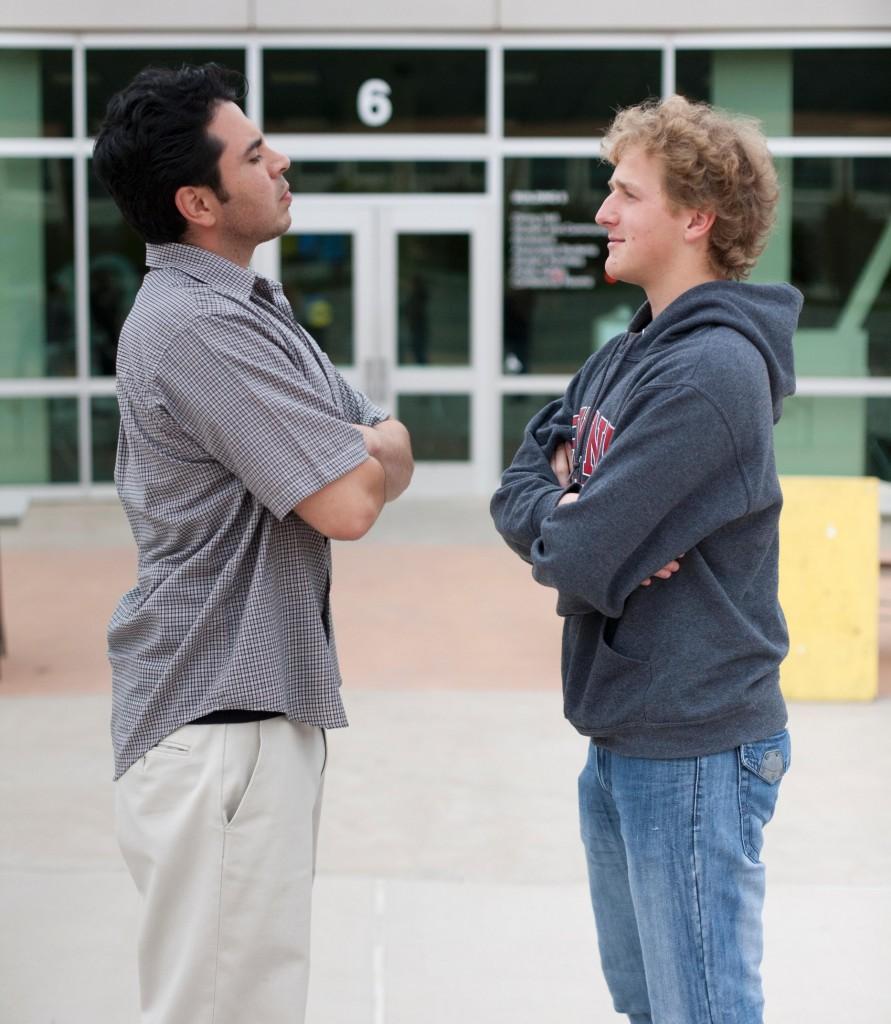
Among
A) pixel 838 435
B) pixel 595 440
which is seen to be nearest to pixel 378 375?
pixel 838 435

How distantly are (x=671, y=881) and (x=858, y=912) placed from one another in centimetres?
225

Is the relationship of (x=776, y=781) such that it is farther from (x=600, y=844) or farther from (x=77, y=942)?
(x=77, y=942)

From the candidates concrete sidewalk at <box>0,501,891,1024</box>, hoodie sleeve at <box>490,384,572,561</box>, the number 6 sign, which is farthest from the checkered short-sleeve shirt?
the number 6 sign

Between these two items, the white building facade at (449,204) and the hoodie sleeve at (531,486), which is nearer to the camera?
the hoodie sleeve at (531,486)

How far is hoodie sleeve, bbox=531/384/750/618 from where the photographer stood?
2369 mm

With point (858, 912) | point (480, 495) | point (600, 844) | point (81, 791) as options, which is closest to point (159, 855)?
point (600, 844)

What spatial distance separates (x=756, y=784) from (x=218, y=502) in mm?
1023

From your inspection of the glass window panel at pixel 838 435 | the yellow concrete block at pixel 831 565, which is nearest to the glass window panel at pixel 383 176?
the glass window panel at pixel 838 435

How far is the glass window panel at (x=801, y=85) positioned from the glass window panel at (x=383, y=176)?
2.17m

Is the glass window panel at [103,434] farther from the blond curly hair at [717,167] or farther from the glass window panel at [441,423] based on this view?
the blond curly hair at [717,167]

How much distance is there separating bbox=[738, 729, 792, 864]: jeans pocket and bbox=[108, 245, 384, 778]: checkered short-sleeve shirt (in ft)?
2.32

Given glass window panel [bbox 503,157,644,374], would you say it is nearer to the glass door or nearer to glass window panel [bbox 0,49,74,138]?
the glass door

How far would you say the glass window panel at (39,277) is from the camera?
14.2 metres

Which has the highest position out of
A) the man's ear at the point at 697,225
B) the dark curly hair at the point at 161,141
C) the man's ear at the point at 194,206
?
the dark curly hair at the point at 161,141
